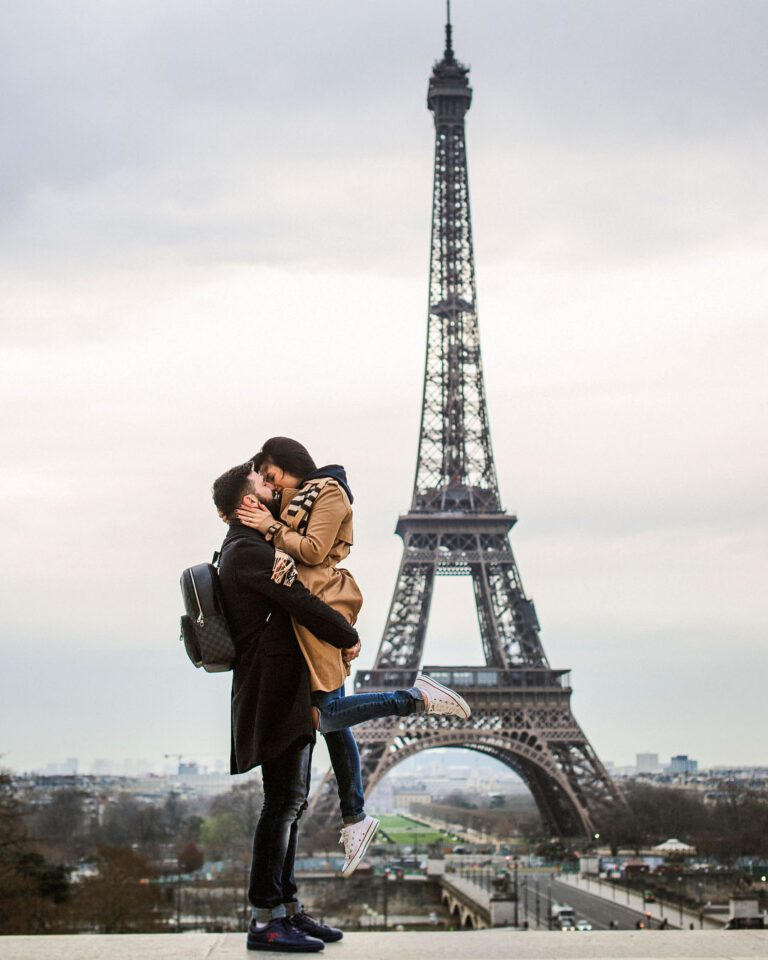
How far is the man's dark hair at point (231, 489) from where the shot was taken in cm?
583

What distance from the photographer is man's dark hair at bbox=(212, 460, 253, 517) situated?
5832 millimetres

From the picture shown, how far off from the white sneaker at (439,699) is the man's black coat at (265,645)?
468 mm

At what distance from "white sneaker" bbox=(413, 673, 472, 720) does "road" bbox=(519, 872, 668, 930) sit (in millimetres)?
30147

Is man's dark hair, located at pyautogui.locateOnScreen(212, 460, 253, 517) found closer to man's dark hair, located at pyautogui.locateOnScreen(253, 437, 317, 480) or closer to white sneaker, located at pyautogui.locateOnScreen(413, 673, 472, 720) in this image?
man's dark hair, located at pyautogui.locateOnScreen(253, 437, 317, 480)

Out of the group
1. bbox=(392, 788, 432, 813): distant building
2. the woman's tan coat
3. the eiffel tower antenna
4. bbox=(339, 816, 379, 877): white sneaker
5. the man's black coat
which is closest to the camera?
the man's black coat

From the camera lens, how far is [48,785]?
4486 inches

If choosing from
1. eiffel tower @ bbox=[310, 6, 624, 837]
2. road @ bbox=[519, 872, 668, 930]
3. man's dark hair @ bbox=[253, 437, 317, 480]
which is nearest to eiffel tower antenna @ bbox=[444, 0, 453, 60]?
eiffel tower @ bbox=[310, 6, 624, 837]

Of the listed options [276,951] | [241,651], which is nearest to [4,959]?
[276,951]

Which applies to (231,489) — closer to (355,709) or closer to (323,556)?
(323,556)

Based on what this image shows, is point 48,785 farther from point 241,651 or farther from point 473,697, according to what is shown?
point 241,651

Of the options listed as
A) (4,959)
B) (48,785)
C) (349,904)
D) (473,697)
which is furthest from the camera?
(48,785)

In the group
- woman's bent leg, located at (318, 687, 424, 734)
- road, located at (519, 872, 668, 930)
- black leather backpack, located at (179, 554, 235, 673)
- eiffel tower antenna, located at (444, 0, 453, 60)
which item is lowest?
road, located at (519, 872, 668, 930)

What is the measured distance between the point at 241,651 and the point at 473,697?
39.9 metres

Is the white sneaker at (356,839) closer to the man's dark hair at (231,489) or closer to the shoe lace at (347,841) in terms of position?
the shoe lace at (347,841)
